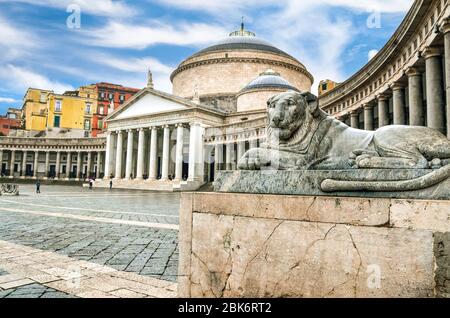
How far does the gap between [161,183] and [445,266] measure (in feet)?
119

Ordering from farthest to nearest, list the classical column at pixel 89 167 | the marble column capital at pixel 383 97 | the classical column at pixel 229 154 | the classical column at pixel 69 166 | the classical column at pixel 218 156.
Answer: the classical column at pixel 69 166, the classical column at pixel 89 167, the classical column at pixel 218 156, the classical column at pixel 229 154, the marble column capital at pixel 383 97

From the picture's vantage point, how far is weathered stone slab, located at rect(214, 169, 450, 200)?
7.50ft

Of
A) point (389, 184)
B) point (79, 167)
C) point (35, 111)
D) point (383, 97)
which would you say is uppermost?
point (35, 111)

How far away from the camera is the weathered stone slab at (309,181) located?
2.29 m

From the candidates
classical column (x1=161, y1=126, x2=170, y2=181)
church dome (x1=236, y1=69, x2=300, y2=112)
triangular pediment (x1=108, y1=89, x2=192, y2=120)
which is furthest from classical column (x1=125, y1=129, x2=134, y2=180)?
church dome (x1=236, y1=69, x2=300, y2=112)

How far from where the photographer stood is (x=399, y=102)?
15570mm

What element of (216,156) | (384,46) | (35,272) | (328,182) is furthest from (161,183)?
(328,182)

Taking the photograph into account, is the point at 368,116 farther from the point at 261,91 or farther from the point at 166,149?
the point at 166,149

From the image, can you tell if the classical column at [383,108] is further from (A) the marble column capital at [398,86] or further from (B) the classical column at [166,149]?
(B) the classical column at [166,149]

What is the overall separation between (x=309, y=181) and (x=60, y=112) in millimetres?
66102

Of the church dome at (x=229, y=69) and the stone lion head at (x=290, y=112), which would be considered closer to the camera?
the stone lion head at (x=290, y=112)

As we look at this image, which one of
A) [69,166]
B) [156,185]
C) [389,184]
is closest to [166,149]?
[156,185]

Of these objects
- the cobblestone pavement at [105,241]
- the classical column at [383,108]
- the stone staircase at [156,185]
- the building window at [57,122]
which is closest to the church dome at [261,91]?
the stone staircase at [156,185]

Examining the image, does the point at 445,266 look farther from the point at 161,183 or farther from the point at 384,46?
the point at 161,183
